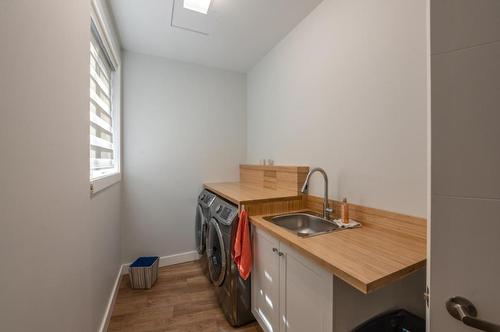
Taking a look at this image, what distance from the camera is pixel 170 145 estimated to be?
260cm

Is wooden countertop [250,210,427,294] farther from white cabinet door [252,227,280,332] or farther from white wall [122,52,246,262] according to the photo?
white wall [122,52,246,262]

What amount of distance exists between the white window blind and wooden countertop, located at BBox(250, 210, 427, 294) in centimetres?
149

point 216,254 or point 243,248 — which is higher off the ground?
point 243,248

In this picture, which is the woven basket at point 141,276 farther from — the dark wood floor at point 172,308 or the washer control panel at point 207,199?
the washer control panel at point 207,199

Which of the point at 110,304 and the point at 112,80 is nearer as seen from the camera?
the point at 110,304

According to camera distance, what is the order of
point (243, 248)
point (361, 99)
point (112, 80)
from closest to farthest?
1. point (361, 99)
2. point (243, 248)
3. point (112, 80)

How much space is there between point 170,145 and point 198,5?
1533 mm

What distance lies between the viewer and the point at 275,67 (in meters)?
2.36

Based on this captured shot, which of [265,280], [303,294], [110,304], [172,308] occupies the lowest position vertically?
[172,308]

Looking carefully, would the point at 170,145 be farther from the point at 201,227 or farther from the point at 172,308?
the point at 172,308
